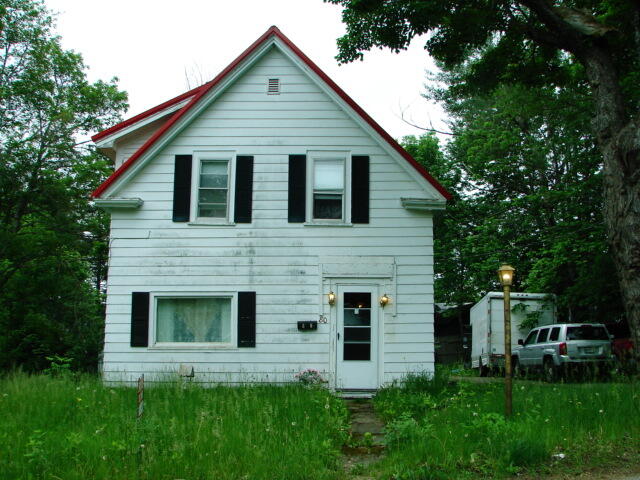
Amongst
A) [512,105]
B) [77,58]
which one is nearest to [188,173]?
[512,105]

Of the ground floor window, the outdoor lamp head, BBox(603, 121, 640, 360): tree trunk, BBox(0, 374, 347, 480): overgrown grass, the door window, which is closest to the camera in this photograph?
BBox(0, 374, 347, 480): overgrown grass

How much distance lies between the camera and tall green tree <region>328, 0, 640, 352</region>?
33.6 feet

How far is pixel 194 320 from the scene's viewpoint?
1273 centimetres

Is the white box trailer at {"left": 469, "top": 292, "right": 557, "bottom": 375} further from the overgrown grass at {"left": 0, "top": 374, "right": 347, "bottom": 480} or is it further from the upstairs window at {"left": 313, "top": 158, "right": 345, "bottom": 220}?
the overgrown grass at {"left": 0, "top": 374, "right": 347, "bottom": 480}

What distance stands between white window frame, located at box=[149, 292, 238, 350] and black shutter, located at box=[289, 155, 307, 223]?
2080 mm

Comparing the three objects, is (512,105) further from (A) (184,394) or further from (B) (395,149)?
(A) (184,394)

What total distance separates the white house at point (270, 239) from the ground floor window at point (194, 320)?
3 centimetres

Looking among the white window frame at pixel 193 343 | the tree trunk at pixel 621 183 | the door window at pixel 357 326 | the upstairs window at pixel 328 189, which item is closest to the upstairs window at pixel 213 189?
the white window frame at pixel 193 343

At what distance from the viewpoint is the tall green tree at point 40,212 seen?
22.1 m

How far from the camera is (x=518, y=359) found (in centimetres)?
2067

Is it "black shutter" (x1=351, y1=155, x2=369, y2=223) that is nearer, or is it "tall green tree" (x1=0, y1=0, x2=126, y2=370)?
"black shutter" (x1=351, y1=155, x2=369, y2=223)

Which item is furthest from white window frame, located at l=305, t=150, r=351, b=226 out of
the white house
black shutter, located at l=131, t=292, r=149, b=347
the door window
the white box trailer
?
the white box trailer

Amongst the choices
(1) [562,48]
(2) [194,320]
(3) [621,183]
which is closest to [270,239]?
(2) [194,320]

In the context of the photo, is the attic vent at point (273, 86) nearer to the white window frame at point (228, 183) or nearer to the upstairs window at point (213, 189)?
the white window frame at point (228, 183)
